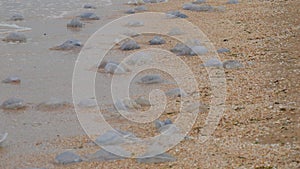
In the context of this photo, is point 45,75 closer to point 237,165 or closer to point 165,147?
point 165,147

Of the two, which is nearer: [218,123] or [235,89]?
[218,123]

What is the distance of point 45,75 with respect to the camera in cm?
419

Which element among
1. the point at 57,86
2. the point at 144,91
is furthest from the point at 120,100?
the point at 57,86

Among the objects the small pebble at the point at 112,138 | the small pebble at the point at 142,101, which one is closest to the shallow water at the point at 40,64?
the small pebble at the point at 112,138

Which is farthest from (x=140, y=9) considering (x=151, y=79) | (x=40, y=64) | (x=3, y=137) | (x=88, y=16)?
(x=3, y=137)

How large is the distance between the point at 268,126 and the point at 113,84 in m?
1.29

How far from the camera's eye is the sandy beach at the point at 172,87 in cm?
272

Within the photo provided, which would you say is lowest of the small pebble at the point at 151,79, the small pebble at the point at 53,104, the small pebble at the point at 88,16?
the small pebble at the point at 88,16

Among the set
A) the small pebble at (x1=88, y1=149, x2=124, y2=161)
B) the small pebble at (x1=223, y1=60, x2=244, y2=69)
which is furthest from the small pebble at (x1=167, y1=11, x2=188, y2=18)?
the small pebble at (x1=88, y1=149, x2=124, y2=161)

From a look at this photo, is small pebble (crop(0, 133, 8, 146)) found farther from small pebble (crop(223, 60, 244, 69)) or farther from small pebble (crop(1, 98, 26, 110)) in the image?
small pebble (crop(223, 60, 244, 69))

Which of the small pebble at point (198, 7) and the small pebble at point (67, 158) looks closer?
the small pebble at point (67, 158)

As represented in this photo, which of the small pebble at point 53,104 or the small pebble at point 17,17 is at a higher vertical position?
the small pebble at point 53,104

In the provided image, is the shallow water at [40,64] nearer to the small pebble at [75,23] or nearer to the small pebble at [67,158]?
the small pebble at [75,23]

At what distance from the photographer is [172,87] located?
3.82 meters
